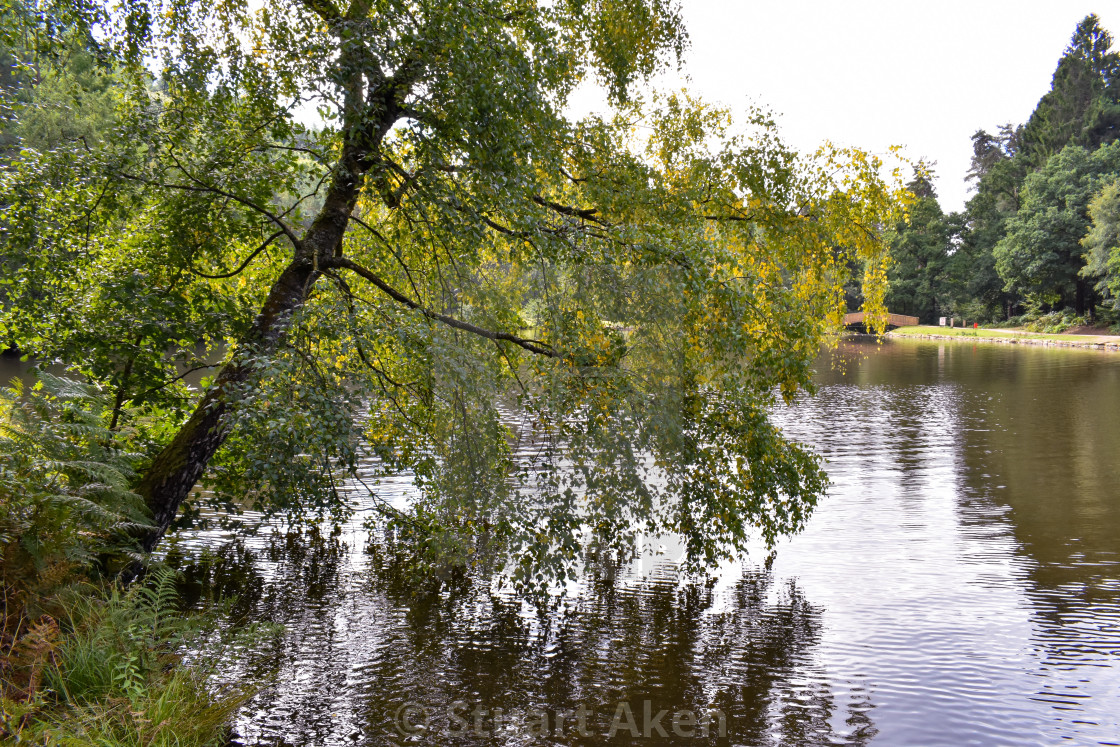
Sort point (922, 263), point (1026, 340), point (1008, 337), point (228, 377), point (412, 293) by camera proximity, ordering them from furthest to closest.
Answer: point (922, 263), point (1008, 337), point (1026, 340), point (412, 293), point (228, 377)

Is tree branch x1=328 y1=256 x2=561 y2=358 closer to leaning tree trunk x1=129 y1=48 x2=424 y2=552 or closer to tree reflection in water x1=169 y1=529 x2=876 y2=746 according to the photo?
leaning tree trunk x1=129 y1=48 x2=424 y2=552

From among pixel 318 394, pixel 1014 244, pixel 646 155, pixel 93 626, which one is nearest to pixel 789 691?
pixel 318 394

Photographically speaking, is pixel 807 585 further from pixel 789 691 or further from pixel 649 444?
pixel 649 444

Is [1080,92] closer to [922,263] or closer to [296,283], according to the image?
[922,263]

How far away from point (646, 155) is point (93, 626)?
28.2ft

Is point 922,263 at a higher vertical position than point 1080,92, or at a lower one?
lower

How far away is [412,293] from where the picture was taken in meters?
9.77

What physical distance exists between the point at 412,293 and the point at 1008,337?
57.3 m

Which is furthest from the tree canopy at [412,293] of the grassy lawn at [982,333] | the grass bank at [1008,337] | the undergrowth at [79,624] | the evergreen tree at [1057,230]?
the evergreen tree at [1057,230]

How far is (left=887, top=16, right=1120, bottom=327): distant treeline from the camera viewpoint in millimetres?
54438

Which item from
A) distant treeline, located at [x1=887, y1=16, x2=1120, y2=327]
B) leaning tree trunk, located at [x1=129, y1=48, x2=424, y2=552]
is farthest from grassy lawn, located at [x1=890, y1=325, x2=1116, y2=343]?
leaning tree trunk, located at [x1=129, y1=48, x2=424, y2=552]

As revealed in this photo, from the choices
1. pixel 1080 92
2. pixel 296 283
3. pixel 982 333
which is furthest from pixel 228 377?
pixel 1080 92

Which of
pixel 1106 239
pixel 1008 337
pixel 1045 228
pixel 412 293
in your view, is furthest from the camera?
pixel 1045 228

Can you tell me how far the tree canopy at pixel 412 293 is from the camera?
6.52m
